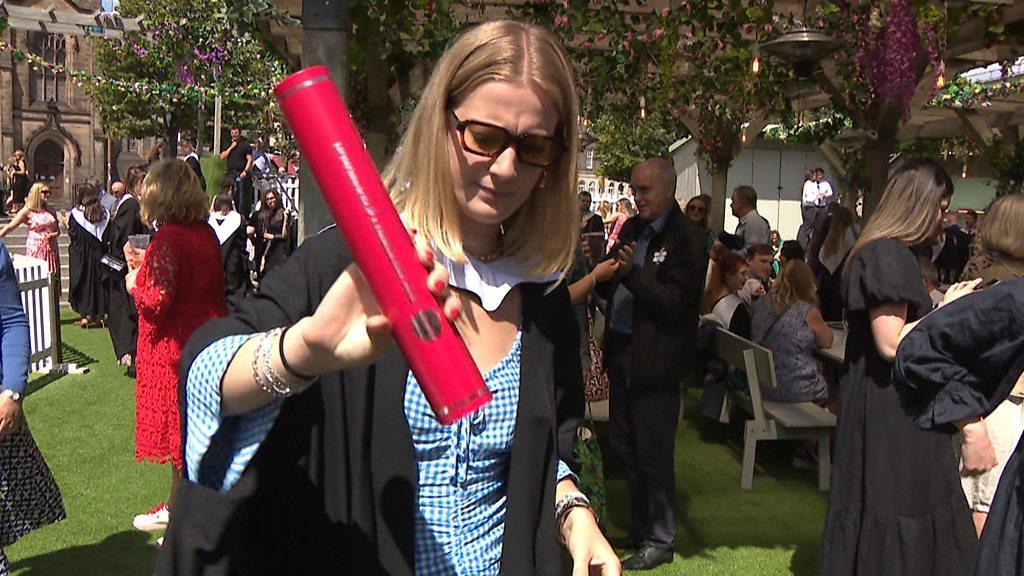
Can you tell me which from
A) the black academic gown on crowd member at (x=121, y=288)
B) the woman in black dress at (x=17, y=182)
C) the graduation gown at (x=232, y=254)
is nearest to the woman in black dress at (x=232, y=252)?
the graduation gown at (x=232, y=254)

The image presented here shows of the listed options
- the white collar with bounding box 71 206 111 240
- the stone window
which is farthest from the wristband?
the stone window

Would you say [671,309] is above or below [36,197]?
below

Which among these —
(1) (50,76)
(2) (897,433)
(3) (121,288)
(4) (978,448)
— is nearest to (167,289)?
(2) (897,433)

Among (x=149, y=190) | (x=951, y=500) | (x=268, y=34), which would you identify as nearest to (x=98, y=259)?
(x=268, y=34)

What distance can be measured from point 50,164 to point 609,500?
199ft

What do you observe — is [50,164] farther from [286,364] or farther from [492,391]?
[286,364]

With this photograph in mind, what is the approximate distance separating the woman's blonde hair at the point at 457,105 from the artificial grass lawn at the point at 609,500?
3.44m

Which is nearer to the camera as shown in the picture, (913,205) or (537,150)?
(537,150)

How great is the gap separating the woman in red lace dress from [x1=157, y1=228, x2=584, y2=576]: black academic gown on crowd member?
3360 millimetres

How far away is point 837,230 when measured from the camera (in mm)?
8539

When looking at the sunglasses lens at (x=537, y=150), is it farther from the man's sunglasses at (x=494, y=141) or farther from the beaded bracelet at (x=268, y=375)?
Answer: the beaded bracelet at (x=268, y=375)

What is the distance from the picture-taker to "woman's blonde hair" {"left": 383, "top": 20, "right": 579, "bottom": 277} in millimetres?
1495

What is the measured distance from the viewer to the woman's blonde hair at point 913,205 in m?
3.32

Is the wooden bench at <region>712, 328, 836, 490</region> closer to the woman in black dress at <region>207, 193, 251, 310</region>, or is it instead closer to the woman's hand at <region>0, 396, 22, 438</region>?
the woman's hand at <region>0, 396, 22, 438</region>
